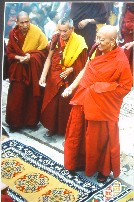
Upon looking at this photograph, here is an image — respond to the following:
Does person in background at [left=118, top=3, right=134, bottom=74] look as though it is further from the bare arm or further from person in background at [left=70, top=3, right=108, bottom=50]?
the bare arm

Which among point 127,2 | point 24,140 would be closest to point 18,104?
point 24,140

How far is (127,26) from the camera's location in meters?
2.92

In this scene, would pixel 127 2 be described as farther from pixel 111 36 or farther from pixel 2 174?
pixel 2 174

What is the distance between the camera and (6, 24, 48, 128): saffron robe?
3014 millimetres

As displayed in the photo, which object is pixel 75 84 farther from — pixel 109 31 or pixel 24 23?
pixel 24 23

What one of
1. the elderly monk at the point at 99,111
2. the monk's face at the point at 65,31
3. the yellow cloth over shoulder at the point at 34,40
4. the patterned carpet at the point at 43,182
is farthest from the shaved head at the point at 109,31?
the patterned carpet at the point at 43,182

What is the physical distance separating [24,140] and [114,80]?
922mm

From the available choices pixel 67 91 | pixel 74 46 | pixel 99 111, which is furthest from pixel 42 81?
pixel 99 111

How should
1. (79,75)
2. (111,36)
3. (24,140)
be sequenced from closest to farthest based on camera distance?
1. (111,36)
2. (79,75)
3. (24,140)

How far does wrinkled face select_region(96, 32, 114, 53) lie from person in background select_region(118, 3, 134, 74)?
5.5 inches

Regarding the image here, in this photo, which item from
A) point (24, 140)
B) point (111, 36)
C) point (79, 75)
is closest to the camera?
point (111, 36)

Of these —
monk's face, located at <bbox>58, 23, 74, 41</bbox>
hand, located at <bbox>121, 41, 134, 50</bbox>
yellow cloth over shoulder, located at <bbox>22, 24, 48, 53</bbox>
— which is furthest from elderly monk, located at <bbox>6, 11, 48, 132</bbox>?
hand, located at <bbox>121, 41, 134, 50</bbox>

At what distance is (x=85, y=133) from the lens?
2.97 meters

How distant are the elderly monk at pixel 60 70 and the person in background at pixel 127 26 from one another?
271mm
